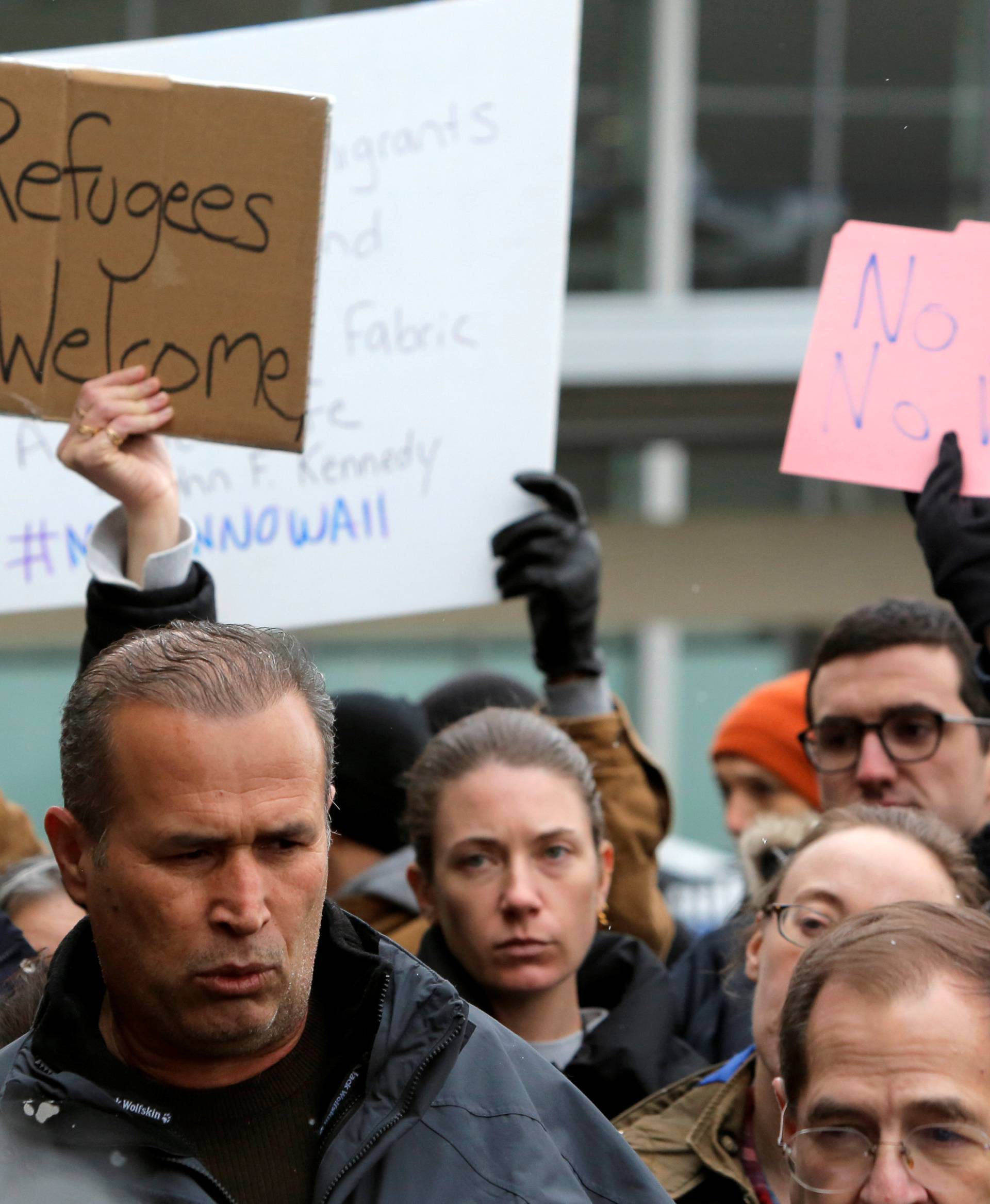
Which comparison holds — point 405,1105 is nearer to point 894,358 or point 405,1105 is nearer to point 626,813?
point 626,813

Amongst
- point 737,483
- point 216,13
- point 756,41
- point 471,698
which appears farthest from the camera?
point 737,483

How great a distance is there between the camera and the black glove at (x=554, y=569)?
2.90m

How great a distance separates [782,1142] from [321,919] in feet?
1.82

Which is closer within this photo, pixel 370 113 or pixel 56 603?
pixel 56 603

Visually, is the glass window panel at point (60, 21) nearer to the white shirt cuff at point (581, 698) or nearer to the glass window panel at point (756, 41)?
the glass window panel at point (756, 41)

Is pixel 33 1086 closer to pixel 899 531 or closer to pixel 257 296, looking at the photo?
pixel 257 296

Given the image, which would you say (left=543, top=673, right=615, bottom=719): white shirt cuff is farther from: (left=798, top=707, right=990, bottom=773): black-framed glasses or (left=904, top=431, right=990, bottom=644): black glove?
(left=904, top=431, right=990, bottom=644): black glove

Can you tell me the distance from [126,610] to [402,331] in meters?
0.92

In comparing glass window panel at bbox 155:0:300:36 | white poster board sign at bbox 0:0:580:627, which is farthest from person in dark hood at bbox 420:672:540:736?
glass window panel at bbox 155:0:300:36

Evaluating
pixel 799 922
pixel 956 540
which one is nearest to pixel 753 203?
pixel 956 540

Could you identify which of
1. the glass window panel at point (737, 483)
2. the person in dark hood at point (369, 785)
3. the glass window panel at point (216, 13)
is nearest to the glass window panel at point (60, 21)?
the glass window panel at point (216, 13)

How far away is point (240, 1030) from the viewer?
1.54 metres

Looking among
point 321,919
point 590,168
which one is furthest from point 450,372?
point 590,168

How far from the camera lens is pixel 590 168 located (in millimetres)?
12500
